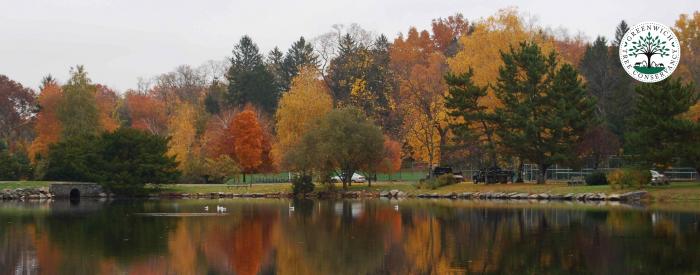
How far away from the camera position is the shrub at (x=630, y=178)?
53344mm

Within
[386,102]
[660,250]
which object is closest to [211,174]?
[386,102]

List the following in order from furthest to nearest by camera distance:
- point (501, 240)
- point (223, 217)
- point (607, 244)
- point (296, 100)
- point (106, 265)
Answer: point (296, 100) → point (223, 217) → point (501, 240) → point (607, 244) → point (106, 265)

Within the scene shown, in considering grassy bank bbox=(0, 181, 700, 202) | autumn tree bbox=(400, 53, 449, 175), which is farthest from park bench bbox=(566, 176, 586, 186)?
autumn tree bbox=(400, 53, 449, 175)

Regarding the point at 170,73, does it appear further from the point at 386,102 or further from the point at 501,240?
the point at 501,240

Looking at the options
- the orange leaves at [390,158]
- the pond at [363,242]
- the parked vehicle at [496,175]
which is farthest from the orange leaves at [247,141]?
the pond at [363,242]

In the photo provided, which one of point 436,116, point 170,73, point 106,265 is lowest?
point 106,265

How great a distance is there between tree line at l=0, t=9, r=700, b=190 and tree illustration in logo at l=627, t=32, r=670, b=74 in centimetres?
166

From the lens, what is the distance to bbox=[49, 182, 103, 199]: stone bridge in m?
A: 72.4

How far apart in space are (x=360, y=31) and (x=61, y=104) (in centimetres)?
3335

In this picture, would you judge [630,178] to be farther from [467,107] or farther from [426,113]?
[426,113]

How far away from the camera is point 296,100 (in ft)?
Answer: 261

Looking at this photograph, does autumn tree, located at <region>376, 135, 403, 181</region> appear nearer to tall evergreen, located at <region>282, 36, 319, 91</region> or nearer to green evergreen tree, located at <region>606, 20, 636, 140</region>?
green evergreen tree, located at <region>606, 20, 636, 140</region>

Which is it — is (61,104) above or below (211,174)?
above

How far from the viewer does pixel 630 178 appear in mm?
53625
